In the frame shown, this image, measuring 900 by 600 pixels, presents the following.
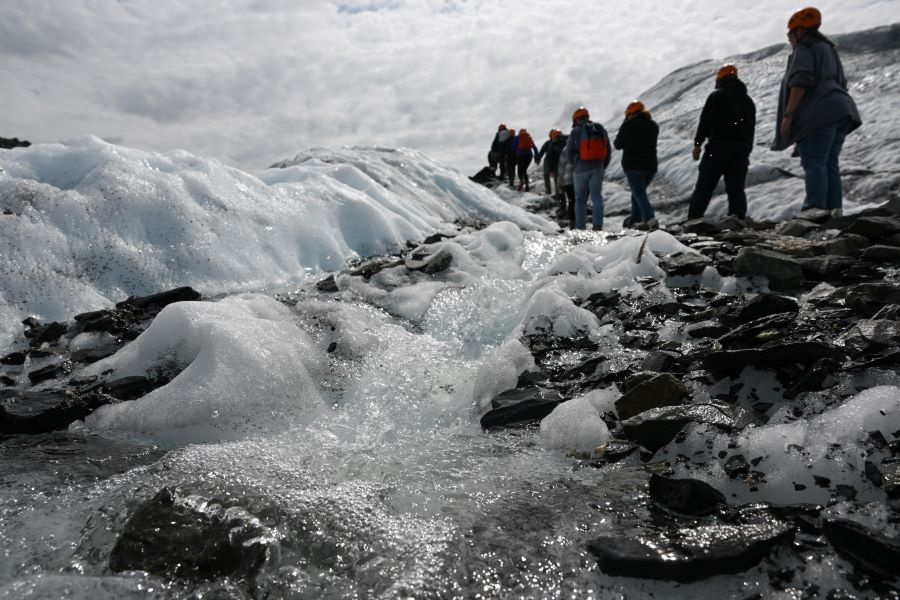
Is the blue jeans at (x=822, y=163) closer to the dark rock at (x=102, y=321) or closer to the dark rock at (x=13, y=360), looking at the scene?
the dark rock at (x=102, y=321)

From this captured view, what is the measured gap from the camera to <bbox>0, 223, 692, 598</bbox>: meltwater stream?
5.57 ft

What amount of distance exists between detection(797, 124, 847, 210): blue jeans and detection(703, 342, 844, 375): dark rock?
4.89m

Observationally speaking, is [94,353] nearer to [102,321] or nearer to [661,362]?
[102,321]

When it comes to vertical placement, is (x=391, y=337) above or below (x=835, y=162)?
below

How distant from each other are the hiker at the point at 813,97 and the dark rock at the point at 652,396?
5.02 meters

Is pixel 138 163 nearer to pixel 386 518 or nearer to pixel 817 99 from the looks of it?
pixel 386 518

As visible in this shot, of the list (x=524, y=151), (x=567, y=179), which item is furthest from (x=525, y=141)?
(x=567, y=179)

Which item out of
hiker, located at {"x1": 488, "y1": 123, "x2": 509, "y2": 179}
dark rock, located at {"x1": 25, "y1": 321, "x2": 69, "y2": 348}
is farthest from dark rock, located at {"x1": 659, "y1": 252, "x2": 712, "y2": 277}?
hiker, located at {"x1": 488, "y1": 123, "x2": 509, "y2": 179}

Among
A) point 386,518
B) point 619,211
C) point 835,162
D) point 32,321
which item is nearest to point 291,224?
point 32,321

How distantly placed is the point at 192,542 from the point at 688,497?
189 cm

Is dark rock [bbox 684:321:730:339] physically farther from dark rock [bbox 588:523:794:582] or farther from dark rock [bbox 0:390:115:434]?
dark rock [bbox 0:390:115:434]

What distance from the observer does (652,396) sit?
8.55 ft

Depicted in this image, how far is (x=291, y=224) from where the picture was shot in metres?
7.35

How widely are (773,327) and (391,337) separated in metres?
2.80
